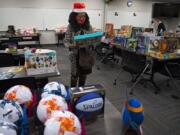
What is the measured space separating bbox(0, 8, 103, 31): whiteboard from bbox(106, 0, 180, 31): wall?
4.44 feet

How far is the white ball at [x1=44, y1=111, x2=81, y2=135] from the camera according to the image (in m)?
0.61

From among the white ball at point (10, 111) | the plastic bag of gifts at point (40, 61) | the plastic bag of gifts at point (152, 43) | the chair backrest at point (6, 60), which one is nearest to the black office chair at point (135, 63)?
the plastic bag of gifts at point (152, 43)

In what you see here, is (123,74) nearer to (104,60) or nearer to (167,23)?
(104,60)

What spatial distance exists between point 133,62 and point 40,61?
210 centimetres

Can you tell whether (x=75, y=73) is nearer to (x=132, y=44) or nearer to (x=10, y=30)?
(x=132, y=44)

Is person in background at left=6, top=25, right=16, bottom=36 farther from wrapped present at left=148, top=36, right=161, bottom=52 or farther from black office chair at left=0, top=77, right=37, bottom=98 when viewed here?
black office chair at left=0, top=77, right=37, bottom=98

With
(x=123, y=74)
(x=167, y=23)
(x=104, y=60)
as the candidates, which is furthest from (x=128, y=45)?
(x=167, y=23)

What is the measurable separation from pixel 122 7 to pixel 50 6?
4130 millimetres

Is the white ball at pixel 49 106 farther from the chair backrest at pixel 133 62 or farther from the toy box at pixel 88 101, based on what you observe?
the chair backrest at pixel 133 62

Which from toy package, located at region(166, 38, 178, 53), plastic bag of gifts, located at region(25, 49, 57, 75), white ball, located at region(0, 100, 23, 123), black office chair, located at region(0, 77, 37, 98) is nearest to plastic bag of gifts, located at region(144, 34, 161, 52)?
toy package, located at region(166, 38, 178, 53)

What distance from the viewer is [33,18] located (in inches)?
310

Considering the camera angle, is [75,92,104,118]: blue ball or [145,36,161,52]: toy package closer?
[75,92,104,118]: blue ball

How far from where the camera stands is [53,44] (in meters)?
8.59

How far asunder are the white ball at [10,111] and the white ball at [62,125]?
6.1 inches
